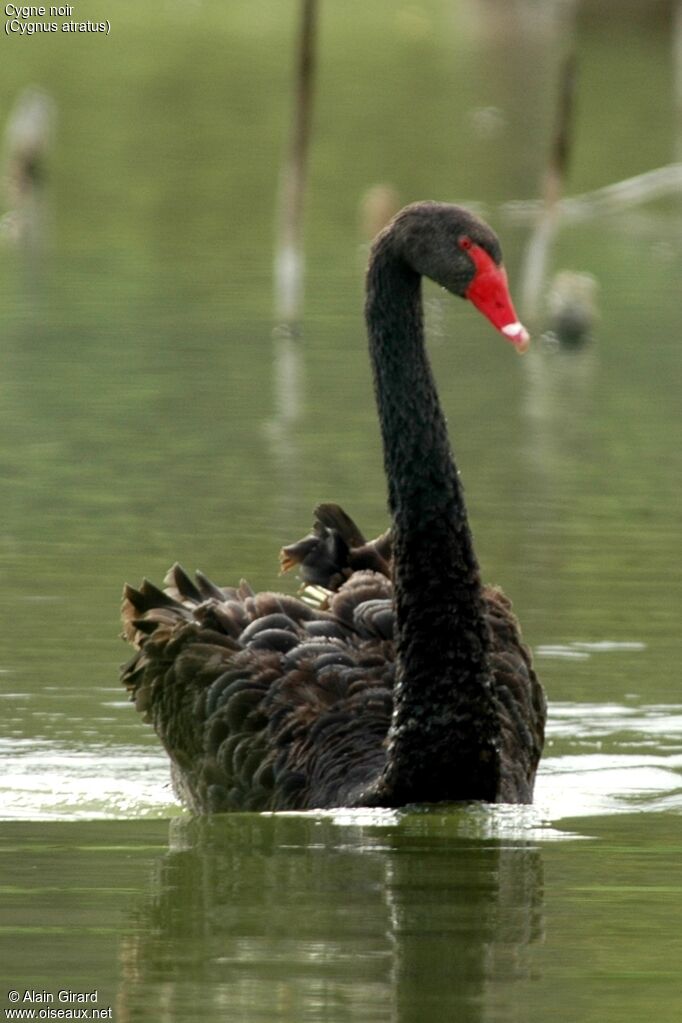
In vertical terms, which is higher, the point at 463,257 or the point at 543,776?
the point at 463,257

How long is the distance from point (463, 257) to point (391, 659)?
1102 mm

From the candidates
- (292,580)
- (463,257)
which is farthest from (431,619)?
(292,580)

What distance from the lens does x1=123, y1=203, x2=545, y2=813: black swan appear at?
20.2 feet

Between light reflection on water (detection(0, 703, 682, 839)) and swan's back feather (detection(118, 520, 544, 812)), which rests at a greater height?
swan's back feather (detection(118, 520, 544, 812))

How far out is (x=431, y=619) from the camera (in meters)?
6.17

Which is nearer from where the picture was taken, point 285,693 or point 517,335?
point 517,335

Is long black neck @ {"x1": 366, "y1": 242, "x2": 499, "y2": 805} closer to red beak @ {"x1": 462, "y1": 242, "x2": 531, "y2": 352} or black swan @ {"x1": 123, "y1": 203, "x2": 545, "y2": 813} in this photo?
black swan @ {"x1": 123, "y1": 203, "x2": 545, "y2": 813}

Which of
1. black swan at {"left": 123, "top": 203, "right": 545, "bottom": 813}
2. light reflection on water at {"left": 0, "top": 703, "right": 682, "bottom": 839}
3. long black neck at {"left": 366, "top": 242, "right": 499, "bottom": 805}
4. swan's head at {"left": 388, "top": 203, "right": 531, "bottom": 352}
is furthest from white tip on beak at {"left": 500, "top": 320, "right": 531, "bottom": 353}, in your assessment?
light reflection on water at {"left": 0, "top": 703, "right": 682, "bottom": 839}

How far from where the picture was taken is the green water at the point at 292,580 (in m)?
5.02

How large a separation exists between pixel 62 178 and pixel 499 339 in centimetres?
1100

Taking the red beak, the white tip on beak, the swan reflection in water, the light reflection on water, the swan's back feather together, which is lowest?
the swan reflection in water

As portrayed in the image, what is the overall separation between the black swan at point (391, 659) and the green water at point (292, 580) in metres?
0.13

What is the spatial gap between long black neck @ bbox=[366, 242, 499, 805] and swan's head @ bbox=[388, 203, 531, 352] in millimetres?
165

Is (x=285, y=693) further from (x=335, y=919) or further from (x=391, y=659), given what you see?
(x=335, y=919)
